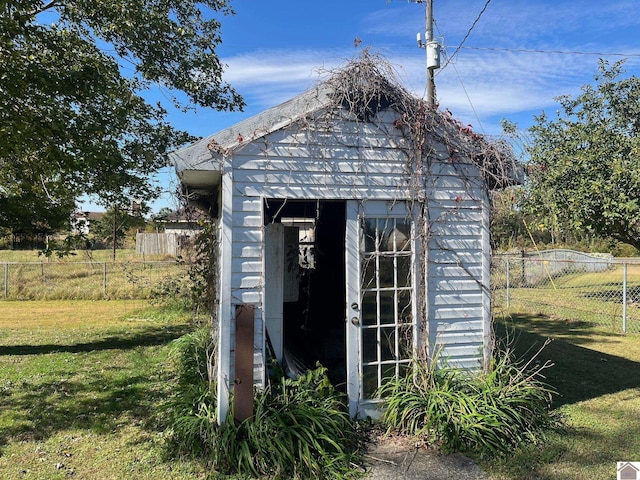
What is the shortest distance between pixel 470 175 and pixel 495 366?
6.68 feet

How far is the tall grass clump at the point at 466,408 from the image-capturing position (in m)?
4.01

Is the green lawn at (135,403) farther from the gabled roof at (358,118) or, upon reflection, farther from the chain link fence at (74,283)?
the chain link fence at (74,283)

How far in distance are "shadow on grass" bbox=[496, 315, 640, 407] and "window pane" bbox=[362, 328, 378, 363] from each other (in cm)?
138

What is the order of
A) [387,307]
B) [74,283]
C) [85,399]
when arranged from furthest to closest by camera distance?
[74,283], [85,399], [387,307]

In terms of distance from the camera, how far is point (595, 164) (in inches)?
457

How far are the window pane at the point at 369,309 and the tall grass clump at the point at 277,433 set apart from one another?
694 mm

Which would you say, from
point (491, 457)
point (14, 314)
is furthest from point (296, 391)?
point (14, 314)

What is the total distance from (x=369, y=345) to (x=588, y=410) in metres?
2.66

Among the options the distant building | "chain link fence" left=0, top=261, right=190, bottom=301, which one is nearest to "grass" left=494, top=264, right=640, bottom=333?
the distant building

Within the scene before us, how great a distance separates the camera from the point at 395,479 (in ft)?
11.6

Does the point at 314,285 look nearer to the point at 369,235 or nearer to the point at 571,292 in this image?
the point at 369,235

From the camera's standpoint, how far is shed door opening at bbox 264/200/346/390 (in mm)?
6219

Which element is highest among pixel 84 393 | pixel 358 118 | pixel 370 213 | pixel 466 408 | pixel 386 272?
pixel 358 118

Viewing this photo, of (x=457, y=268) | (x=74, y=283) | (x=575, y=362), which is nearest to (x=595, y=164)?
(x=575, y=362)
